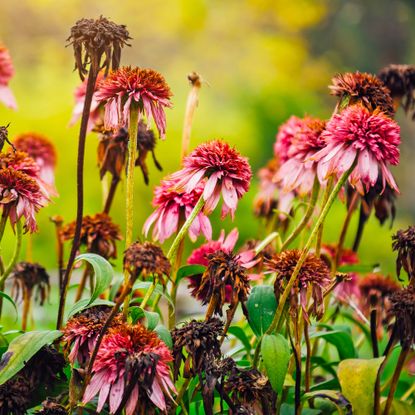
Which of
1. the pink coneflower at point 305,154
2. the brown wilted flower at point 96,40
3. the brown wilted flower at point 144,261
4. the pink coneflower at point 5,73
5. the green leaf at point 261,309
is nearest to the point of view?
the brown wilted flower at point 144,261

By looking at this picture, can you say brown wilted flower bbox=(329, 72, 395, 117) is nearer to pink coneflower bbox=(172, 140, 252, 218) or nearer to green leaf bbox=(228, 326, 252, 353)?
pink coneflower bbox=(172, 140, 252, 218)

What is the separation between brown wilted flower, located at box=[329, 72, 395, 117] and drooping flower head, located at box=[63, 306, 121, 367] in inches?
12.7

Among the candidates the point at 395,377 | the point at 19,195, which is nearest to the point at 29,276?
the point at 19,195

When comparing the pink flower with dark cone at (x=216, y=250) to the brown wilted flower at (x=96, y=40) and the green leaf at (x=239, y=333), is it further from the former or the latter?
the brown wilted flower at (x=96, y=40)

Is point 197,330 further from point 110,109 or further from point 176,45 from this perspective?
point 176,45

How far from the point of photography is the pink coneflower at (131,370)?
26.3 inches

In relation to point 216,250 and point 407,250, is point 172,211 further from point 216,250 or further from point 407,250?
point 407,250

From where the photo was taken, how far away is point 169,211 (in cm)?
89

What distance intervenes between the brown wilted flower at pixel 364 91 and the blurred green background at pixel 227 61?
1870 mm

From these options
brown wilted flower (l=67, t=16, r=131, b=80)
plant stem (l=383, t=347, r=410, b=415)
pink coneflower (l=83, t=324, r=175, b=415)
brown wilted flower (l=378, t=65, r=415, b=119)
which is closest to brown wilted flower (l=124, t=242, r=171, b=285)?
pink coneflower (l=83, t=324, r=175, b=415)

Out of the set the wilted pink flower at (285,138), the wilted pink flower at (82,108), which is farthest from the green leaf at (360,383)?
the wilted pink flower at (82,108)

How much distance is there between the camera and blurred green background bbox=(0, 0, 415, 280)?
305 cm

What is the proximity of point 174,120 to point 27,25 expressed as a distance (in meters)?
0.78

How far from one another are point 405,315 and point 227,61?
→ 3.06m
